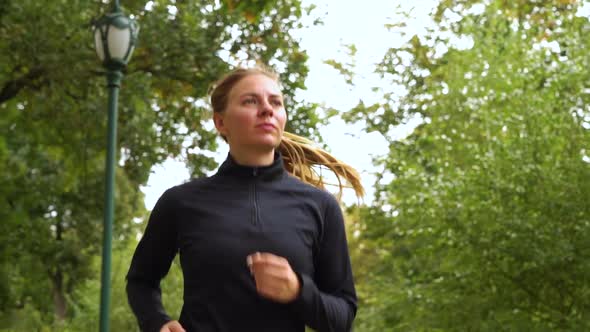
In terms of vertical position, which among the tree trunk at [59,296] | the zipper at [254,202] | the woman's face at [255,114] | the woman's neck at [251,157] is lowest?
the zipper at [254,202]

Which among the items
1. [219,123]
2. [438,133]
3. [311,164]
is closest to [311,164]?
[311,164]

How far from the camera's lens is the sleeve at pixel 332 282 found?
10.6 feet

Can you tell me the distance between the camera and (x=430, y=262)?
2298 centimetres

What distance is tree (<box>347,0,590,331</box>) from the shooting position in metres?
17.4

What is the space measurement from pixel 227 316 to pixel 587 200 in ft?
48.6

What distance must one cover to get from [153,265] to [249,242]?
1.54 ft

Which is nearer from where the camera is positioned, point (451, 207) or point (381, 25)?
point (451, 207)

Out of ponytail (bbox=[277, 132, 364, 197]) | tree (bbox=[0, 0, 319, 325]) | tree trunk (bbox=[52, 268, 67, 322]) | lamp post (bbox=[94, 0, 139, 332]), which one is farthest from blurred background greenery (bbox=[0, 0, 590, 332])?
tree trunk (bbox=[52, 268, 67, 322])

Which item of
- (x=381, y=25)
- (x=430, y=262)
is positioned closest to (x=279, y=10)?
(x=430, y=262)

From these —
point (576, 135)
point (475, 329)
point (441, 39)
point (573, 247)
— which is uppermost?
point (441, 39)

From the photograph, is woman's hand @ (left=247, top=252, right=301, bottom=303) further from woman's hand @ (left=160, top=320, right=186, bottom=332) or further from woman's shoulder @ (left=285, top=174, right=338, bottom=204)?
woman's shoulder @ (left=285, top=174, right=338, bottom=204)

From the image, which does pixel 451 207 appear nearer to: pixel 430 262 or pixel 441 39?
pixel 430 262

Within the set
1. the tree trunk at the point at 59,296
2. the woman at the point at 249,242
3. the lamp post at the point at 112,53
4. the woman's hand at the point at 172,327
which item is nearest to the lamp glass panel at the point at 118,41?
the lamp post at the point at 112,53

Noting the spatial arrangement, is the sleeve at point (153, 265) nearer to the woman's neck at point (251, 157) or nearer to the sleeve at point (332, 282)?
the woman's neck at point (251, 157)
